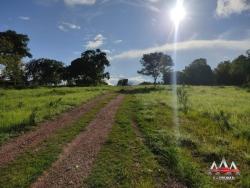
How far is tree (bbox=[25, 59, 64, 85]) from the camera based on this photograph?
104 meters

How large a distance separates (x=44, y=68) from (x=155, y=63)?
47286 mm

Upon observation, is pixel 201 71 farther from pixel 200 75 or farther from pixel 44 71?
pixel 44 71

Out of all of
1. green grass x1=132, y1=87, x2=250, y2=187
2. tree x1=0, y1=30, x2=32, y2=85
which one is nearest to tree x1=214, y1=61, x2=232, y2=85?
tree x1=0, y1=30, x2=32, y2=85

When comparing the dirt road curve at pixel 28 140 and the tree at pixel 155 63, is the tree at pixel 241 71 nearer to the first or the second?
the tree at pixel 155 63

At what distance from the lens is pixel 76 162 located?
30.8 ft

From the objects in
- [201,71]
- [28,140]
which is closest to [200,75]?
[201,71]

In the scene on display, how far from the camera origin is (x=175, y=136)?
1289 cm

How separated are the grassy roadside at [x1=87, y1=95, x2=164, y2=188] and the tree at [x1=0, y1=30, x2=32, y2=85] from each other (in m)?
58.3

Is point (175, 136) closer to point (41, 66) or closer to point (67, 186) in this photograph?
point (67, 186)

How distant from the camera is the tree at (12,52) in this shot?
223 ft

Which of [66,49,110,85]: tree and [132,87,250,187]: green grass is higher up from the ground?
[66,49,110,85]: tree

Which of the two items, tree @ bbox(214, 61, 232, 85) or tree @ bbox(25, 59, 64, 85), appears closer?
tree @ bbox(25, 59, 64, 85)

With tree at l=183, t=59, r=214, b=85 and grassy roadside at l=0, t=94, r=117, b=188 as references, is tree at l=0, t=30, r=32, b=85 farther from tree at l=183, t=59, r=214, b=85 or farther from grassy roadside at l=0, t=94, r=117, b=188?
tree at l=183, t=59, r=214, b=85

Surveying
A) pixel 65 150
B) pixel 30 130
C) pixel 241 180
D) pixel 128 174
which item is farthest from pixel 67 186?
pixel 30 130
